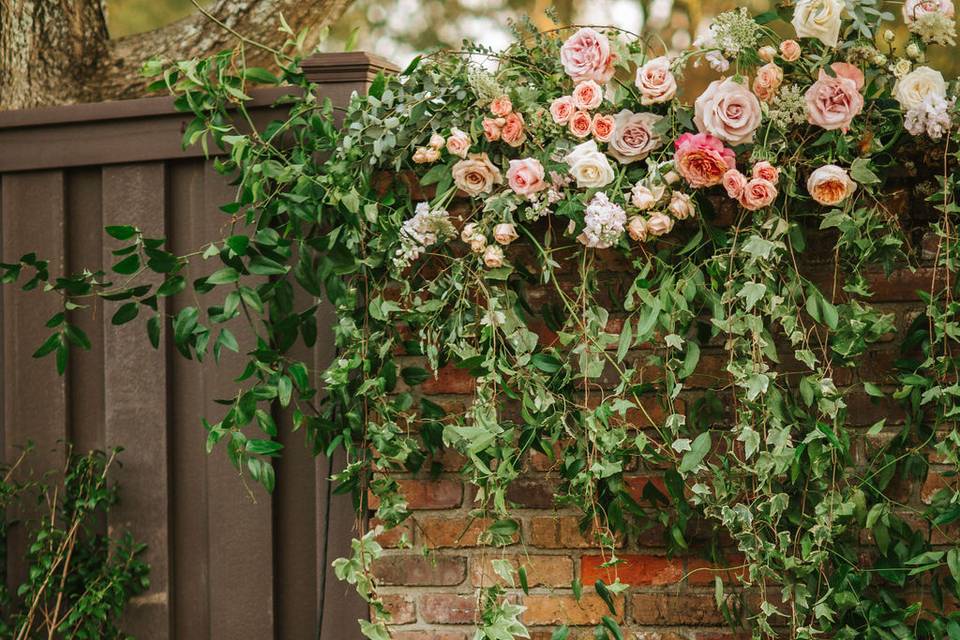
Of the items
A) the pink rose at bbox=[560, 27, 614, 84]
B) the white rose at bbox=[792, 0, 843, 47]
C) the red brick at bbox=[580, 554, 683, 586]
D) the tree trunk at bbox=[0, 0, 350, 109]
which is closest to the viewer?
the white rose at bbox=[792, 0, 843, 47]

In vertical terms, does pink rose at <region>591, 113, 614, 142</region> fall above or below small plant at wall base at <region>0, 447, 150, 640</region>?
above

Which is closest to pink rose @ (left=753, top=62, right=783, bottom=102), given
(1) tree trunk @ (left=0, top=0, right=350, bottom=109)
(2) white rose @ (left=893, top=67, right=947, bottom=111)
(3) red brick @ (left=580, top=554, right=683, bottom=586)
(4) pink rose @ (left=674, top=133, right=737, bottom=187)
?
(4) pink rose @ (left=674, top=133, right=737, bottom=187)

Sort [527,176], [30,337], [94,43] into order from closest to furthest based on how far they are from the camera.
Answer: [527,176] < [30,337] < [94,43]

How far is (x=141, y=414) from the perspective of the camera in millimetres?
2059

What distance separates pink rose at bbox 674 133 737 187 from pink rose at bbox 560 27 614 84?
0.21 metres

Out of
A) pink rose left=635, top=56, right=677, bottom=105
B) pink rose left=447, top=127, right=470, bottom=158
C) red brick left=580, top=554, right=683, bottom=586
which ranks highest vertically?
pink rose left=635, top=56, right=677, bottom=105

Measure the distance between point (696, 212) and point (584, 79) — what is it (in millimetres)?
332

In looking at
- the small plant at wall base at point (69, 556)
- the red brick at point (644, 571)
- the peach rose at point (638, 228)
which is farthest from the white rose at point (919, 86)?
the small plant at wall base at point (69, 556)

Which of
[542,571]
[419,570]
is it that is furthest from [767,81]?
[419,570]

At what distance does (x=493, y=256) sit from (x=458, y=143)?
224 mm

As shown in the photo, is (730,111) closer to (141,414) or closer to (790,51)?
(790,51)

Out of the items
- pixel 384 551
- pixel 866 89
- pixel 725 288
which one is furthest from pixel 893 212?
pixel 384 551

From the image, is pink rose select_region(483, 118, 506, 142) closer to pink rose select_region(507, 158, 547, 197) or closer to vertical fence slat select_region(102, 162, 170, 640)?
pink rose select_region(507, 158, 547, 197)

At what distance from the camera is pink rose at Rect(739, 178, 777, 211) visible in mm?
1565
